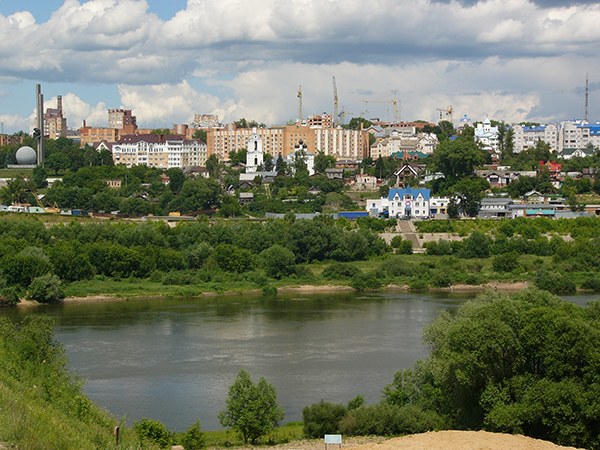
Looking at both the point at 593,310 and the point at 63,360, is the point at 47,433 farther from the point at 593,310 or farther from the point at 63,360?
the point at 593,310

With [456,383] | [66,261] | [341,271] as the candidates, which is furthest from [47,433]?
[341,271]

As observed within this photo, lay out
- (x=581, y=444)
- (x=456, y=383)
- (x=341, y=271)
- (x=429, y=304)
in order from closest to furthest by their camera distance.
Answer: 1. (x=581, y=444)
2. (x=456, y=383)
3. (x=429, y=304)
4. (x=341, y=271)

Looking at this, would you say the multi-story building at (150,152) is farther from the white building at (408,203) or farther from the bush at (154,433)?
the bush at (154,433)

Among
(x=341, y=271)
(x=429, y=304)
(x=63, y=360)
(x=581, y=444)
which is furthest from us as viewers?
(x=341, y=271)

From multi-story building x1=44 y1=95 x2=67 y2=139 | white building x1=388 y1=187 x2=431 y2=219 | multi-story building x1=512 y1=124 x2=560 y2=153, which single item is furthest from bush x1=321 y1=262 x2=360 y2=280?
multi-story building x1=44 y1=95 x2=67 y2=139

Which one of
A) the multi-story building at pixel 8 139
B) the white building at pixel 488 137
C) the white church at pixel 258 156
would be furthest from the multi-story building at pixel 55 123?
the white building at pixel 488 137

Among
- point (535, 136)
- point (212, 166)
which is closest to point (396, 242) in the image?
point (212, 166)

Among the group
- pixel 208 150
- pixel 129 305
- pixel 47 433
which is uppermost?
pixel 208 150

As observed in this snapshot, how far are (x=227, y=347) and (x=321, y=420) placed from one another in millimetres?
5298

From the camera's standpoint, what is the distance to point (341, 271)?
83.3 ft

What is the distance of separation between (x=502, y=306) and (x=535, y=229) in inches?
839

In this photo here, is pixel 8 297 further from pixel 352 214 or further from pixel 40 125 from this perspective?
pixel 40 125

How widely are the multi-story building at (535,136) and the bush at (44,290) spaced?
44438 mm

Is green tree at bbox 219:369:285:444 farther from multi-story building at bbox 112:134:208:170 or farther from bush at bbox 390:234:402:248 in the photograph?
multi-story building at bbox 112:134:208:170
